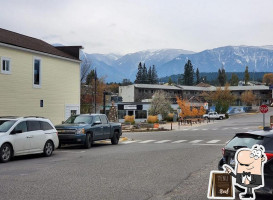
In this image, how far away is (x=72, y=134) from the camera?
20984 millimetres

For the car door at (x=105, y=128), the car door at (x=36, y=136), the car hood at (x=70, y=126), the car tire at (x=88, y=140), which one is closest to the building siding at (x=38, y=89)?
the car hood at (x=70, y=126)

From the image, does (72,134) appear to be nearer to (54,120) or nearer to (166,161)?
(166,161)

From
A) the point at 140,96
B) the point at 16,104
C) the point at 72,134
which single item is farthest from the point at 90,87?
the point at 72,134

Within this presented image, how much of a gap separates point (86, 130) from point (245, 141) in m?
13.7

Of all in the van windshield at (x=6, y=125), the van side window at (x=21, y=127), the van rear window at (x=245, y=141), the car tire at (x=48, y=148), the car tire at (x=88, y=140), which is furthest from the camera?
the car tire at (x=88, y=140)

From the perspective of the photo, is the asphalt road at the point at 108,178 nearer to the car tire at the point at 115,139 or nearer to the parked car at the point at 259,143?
the parked car at the point at 259,143

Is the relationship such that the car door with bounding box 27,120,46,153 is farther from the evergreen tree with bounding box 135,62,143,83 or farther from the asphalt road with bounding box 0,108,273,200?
the evergreen tree with bounding box 135,62,143,83

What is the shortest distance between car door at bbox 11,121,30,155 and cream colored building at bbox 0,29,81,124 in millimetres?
10288

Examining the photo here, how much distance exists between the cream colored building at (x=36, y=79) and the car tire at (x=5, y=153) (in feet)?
36.9

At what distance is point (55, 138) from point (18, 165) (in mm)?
→ 4135

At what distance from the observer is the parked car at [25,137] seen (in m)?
15.3

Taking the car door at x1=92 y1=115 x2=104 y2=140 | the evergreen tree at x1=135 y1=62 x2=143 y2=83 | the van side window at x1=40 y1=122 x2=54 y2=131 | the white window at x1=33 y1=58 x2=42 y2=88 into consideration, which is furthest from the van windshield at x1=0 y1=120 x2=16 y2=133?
the evergreen tree at x1=135 y1=62 x2=143 y2=83

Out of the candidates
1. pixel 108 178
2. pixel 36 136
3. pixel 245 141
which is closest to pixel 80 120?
pixel 36 136

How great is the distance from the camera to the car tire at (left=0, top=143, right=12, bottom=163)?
14.9m
